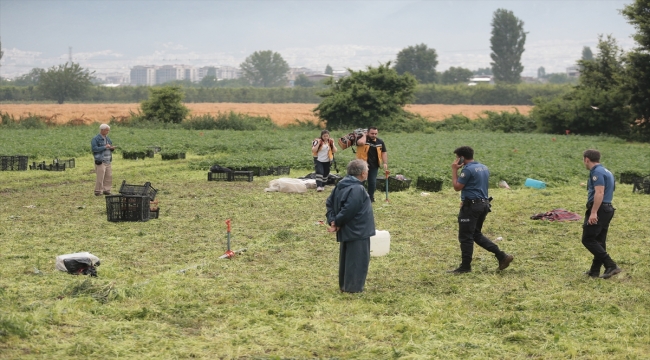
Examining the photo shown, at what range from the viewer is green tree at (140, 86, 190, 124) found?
192 feet

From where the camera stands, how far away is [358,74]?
6116cm

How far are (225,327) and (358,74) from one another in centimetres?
5283

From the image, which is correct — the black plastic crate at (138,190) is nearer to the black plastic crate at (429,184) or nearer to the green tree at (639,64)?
the black plastic crate at (429,184)

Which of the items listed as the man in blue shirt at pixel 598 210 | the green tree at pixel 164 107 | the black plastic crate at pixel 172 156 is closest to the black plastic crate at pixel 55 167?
the black plastic crate at pixel 172 156

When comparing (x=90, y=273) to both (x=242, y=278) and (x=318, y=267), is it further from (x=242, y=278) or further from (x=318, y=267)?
(x=318, y=267)

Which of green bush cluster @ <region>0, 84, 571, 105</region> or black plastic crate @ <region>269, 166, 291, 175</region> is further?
green bush cluster @ <region>0, 84, 571, 105</region>

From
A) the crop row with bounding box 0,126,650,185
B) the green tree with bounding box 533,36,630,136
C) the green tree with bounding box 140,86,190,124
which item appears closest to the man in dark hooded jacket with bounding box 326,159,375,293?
the crop row with bounding box 0,126,650,185

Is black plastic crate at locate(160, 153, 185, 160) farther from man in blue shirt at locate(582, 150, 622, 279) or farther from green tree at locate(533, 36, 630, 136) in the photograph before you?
green tree at locate(533, 36, 630, 136)

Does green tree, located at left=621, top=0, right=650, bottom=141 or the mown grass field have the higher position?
green tree, located at left=621, top=0, right=650, bottom=141

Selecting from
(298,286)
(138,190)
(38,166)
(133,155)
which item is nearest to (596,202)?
(298,286)

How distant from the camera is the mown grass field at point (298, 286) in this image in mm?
8773

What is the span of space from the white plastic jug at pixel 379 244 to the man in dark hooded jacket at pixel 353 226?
257cm

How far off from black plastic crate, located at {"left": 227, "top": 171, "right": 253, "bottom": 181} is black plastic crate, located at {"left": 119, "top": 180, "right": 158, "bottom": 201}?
20.4ft

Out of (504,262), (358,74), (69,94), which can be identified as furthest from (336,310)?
(69,94)
